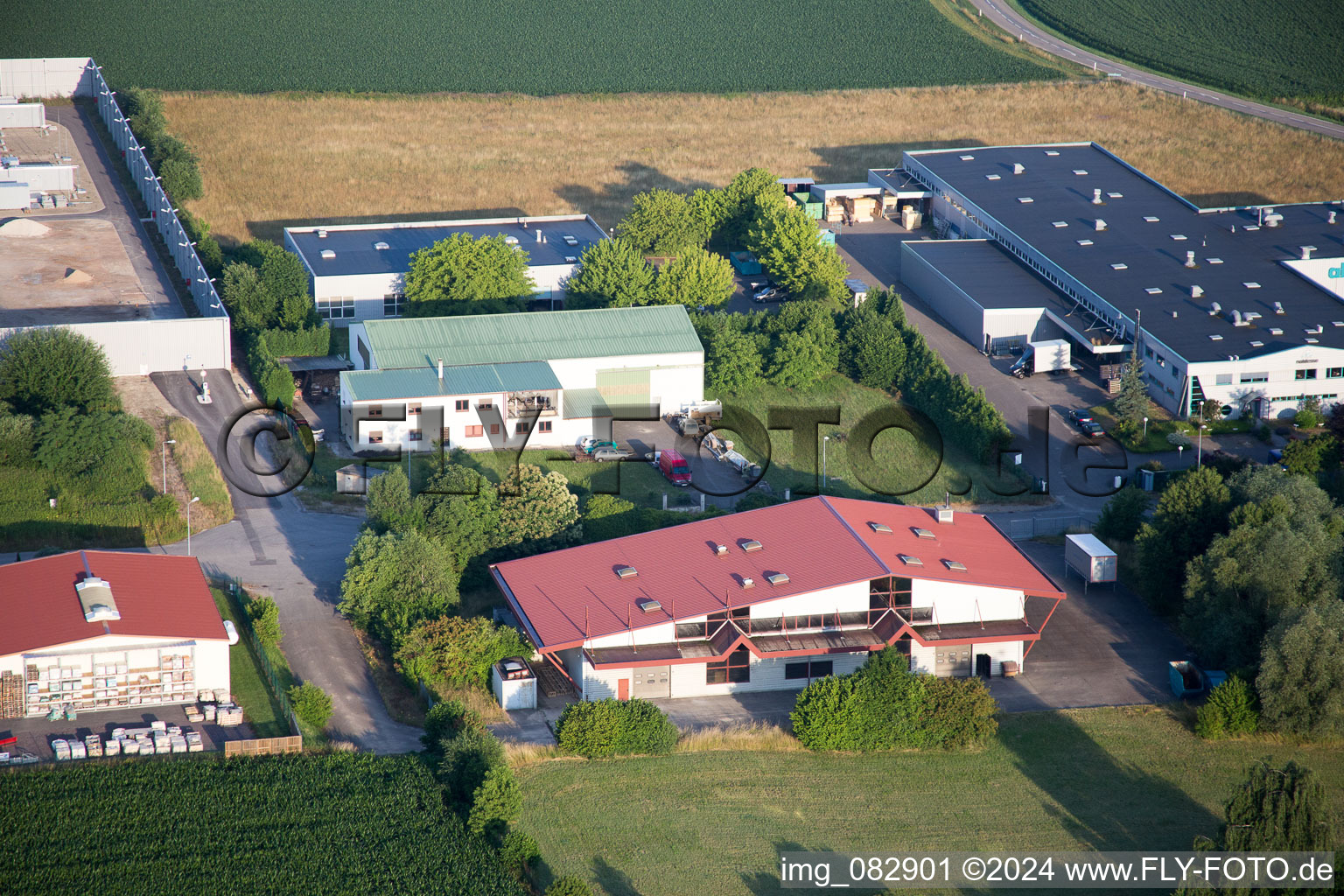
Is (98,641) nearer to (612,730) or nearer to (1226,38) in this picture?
(612,730)

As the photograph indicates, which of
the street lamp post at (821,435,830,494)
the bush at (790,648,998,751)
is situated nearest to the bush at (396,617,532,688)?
the bush at (790,648,998,751)

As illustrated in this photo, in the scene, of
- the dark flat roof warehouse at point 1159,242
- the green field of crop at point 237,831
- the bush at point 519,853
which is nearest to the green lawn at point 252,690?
the green field of crop at point 237,831

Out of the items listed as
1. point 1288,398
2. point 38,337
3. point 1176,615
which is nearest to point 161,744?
point 38,337

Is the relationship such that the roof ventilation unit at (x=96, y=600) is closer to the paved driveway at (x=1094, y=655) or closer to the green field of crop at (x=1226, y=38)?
the paved driveway at (x=1094, y=655)

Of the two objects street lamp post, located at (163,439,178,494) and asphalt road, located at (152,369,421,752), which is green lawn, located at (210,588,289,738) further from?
street lamp post, located at (163,439,178,494)

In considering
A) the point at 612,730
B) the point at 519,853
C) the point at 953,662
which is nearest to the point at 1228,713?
the point at 953,662
